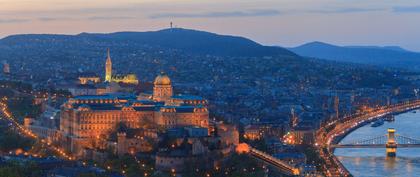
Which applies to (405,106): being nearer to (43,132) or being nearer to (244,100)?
(244,100)

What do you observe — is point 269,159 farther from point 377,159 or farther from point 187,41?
point 187,41

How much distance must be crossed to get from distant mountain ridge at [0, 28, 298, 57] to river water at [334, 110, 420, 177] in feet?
180

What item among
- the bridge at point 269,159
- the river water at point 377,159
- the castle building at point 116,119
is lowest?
the river water at point 377,159

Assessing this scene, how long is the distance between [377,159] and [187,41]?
247ft

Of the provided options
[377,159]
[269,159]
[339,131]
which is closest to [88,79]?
[339,131]

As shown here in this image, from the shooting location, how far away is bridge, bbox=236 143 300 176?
115ft

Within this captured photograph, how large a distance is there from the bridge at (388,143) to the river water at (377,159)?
0.23 meters

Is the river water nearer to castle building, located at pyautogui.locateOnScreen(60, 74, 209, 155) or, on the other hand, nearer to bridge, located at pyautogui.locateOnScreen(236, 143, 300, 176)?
bridge, located at pyautogui.locateOnScreen(236, 143, 300, 176)

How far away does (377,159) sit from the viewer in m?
43.7

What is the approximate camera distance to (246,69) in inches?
3703

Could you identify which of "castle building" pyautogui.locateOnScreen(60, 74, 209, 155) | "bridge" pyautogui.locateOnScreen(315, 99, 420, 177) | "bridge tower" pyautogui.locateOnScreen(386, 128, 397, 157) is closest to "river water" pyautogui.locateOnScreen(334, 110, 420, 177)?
"bridge tower" pyautogui.locateOnScreen(386, 128, 397, 157)

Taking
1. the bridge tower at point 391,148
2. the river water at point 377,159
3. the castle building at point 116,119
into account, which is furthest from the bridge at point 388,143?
the castle building at point 116,119

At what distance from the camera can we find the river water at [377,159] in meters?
38.7

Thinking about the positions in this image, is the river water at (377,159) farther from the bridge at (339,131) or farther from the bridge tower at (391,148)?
the bridge at (339,131)
